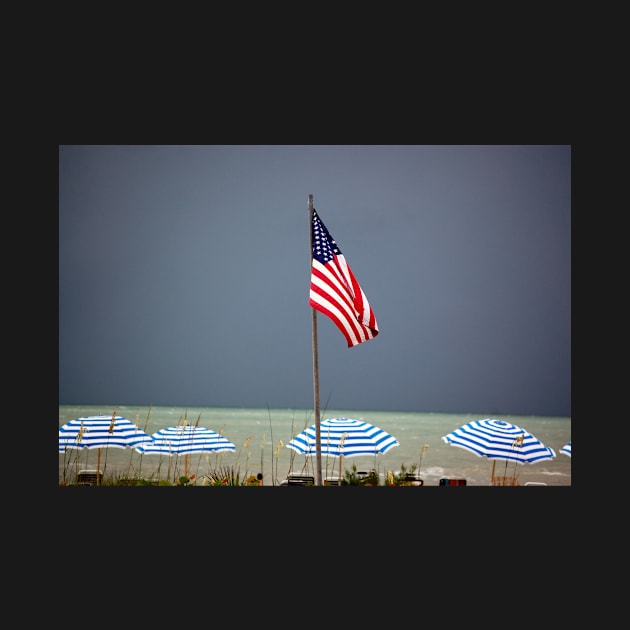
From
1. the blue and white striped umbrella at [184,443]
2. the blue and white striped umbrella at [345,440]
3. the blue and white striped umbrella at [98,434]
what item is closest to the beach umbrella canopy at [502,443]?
the blue and white striped umbrella at [345,440]

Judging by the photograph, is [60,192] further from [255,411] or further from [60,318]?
[255,411]

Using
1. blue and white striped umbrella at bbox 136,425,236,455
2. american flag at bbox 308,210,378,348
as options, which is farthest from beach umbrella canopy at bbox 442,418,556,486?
blue and white striped umbrella at bbox 136,425,236,455

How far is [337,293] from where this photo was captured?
8438mm

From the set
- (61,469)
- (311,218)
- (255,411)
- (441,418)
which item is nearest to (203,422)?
(255,411)

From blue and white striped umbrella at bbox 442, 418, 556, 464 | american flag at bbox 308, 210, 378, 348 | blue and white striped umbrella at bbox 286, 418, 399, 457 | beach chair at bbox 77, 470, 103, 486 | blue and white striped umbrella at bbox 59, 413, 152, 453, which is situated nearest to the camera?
american flag at bbox 308, 210, 378, 348

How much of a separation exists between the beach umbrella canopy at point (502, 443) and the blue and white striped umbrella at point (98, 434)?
17.8 feet

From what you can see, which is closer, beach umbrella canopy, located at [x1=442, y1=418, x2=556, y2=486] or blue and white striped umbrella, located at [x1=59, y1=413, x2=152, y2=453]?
blue and white striped umbrella, located at [x1=59, y1=413, x2=152, y2=453]

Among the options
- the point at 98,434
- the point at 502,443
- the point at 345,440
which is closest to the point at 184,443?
the point at 98,434

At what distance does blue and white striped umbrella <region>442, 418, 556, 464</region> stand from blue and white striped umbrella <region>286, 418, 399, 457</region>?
53.5 inches

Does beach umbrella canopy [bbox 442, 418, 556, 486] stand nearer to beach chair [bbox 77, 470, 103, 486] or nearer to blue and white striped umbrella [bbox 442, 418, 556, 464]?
blue and white striped umbrella [bbox 442, 418, 556, 464]

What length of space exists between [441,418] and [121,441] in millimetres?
42287

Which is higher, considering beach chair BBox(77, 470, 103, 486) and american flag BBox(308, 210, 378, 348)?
american flag BBox(308, 210, 378, 348)

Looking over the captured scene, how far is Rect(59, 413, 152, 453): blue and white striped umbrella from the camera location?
33.3 ft

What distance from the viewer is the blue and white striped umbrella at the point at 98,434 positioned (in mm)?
Answer: 10148
